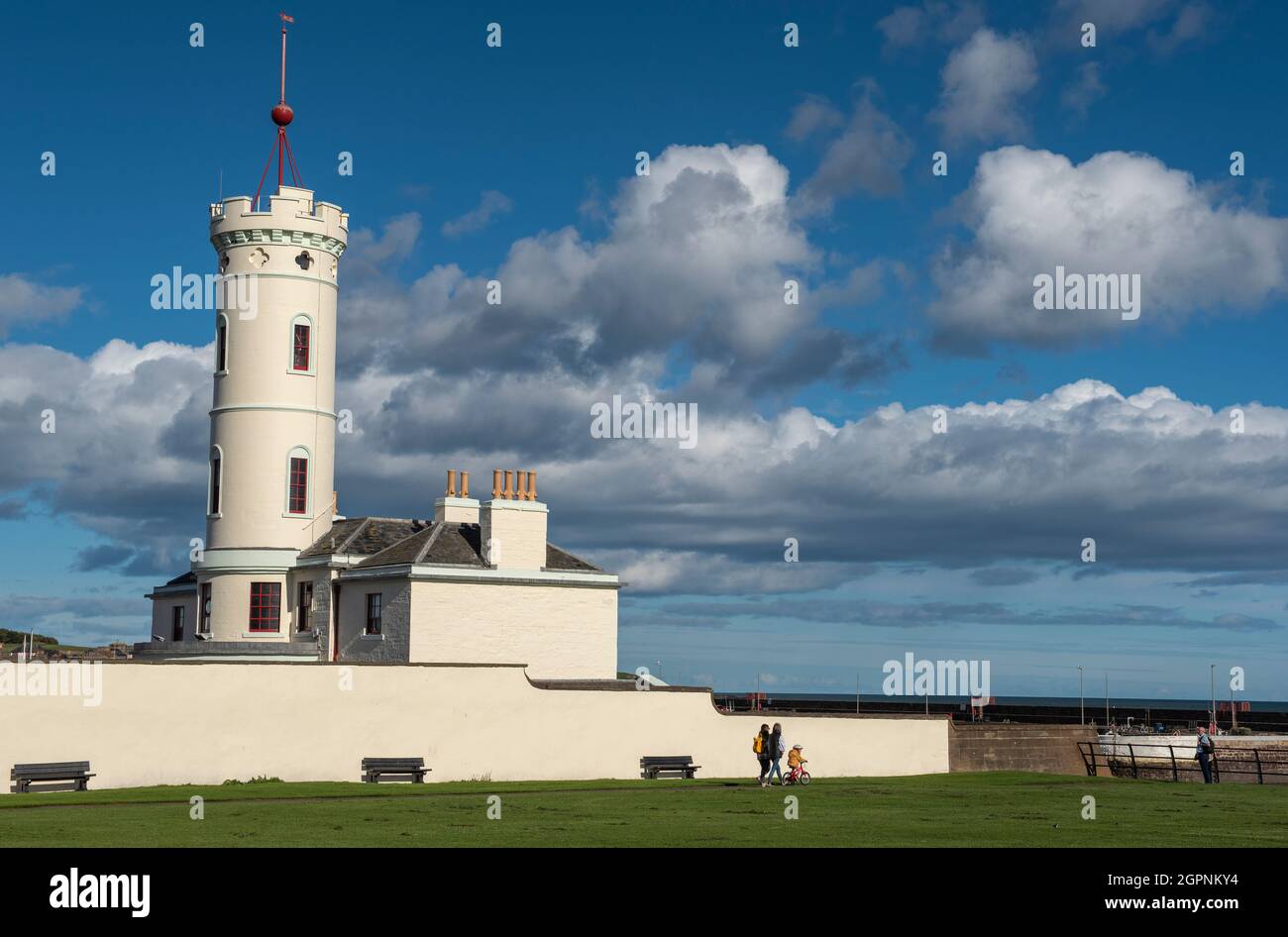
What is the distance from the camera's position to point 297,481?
47.7 m

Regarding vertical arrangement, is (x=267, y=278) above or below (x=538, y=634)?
above

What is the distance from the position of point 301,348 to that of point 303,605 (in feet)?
27.8

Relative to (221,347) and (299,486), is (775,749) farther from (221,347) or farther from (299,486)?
(221,347)

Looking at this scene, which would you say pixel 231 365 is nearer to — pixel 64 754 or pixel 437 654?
Result: pixel 437 654

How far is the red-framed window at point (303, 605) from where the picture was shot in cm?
4644

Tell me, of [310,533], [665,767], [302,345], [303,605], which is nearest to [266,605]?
[303,605]

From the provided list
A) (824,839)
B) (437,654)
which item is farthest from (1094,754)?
(824,839)

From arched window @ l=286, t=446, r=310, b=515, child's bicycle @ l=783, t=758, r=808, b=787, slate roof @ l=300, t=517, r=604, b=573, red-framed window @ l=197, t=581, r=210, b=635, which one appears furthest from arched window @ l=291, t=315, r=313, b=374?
child's bicycle @ l=783, t=758, r=808, b=787

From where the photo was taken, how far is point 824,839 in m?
21.7

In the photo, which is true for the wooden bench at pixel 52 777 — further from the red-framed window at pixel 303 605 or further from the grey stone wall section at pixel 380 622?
the red-framed window at pixel 303 605
